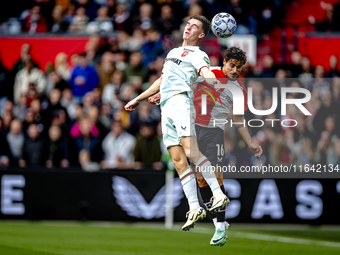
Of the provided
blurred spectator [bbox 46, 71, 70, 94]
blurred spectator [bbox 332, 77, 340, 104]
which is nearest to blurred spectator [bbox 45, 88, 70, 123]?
blurred spectator [bbox 46, 71, 70, 94]

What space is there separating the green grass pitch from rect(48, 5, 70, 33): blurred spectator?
20.5ft

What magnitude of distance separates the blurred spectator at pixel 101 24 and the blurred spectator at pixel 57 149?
4.62 meters

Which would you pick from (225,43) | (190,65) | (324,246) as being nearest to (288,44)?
(225,43)

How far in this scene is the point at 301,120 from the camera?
11.4 m

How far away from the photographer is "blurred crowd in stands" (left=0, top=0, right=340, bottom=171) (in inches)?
560

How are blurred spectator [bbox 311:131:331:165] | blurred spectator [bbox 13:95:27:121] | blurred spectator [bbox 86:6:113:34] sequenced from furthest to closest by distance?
blurred spectator [bbox 86:6:113:34] < blurred spectator [bbox 13:95:27:121] < blurred spectator [bbox 311:131:331:165]

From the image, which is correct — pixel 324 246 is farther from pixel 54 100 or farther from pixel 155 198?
pixel 54 100

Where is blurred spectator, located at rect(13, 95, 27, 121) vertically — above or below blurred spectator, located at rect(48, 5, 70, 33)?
below

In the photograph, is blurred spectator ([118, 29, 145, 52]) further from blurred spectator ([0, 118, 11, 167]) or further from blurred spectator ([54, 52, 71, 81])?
blurred spectator ([0, 118, 11, 167])

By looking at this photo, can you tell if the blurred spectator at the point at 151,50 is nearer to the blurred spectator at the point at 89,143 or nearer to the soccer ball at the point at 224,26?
the blurred spectator at the point at 89,143

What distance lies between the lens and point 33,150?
14.4 m

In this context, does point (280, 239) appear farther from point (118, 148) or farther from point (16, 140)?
point (16, 140)

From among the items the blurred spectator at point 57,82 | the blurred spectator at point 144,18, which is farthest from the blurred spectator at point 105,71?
the blurred spectator at point 144,18

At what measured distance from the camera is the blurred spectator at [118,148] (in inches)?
562
